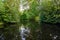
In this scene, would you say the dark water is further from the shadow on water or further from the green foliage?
the green foliage

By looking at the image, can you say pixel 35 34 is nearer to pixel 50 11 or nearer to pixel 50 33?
pixel 50 33

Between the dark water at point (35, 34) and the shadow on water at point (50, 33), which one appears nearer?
the dark water at point (35, 34)

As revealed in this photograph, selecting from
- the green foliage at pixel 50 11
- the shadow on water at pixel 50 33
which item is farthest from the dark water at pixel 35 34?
the green foliage at pixel 50 11

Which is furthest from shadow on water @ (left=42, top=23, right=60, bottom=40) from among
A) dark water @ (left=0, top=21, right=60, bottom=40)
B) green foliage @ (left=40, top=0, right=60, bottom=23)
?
green foliage @ (left=40, top=0, right=60, bottom=23)

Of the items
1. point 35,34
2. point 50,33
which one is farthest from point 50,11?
point 35,34

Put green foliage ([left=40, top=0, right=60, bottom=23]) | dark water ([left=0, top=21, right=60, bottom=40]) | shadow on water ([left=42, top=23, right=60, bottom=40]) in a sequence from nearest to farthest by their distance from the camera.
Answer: dark water ([left=0, top=21, right=60, bottom=40])
shadow on water ([left=42, top=23, right=60, bottom=40])
green foliage ([left=40, top=0, right=60, bottom=23])

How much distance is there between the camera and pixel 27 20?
20.9m

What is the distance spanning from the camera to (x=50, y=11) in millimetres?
18094

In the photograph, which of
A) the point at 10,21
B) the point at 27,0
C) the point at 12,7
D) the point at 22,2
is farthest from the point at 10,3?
the point at 27,0

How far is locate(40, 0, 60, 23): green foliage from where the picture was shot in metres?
17.8

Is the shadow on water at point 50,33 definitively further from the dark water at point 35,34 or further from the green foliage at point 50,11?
the green foliage at point 50,11

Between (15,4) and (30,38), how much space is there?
9.26m

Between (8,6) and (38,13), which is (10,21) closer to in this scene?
(8,6)

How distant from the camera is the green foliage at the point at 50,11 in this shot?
58.2 ft
